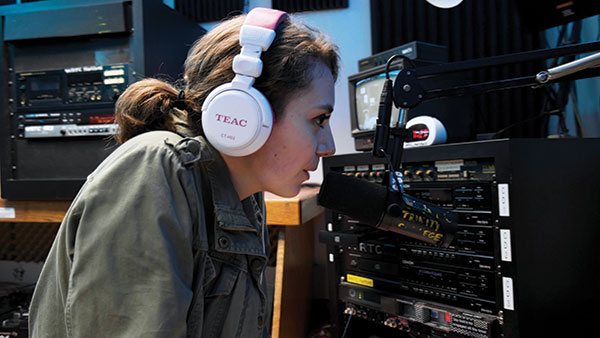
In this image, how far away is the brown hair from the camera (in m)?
0.77

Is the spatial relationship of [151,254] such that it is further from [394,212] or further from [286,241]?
[286,241]

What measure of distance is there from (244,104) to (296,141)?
0.46 ft

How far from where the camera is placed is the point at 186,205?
0.64 m

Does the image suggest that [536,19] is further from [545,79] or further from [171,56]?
[171,56]

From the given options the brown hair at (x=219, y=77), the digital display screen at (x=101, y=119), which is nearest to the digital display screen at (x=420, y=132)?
the brown hair at (x=219, y=77)

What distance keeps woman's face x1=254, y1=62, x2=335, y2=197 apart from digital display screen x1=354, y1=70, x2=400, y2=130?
2.31 feet

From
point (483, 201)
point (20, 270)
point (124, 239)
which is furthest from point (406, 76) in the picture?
point (20, 270)

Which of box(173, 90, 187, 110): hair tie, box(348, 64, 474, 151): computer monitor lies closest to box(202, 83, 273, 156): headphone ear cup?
box(173, 90, 187, 110): hair tie

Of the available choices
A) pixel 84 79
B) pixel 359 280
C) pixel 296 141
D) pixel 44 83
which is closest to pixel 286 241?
pixel 359 280

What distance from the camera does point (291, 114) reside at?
31.1 inches

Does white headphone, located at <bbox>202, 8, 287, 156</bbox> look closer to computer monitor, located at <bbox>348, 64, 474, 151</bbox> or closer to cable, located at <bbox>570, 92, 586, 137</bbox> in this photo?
computer monitor, located at <bbox>348, 64, 474, 151</bbox>

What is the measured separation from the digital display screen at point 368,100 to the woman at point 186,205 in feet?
2.13

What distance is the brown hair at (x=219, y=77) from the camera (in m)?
0.77

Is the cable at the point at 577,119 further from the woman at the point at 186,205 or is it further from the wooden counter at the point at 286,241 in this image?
the woman at the point at 186,205
